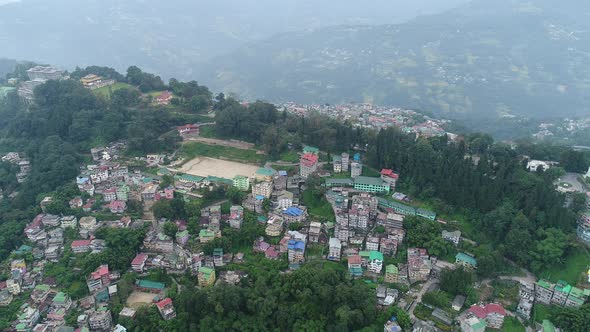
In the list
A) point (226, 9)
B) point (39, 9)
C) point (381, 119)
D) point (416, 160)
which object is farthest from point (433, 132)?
point (39, 9)

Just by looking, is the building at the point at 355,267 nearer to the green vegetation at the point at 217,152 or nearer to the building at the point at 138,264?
the building at the point at 138,264

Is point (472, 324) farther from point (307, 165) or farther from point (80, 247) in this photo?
point (80, 247)

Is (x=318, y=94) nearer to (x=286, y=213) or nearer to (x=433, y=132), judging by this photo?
(x=433, y=132)

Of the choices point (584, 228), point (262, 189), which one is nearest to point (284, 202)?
point (262, 189)

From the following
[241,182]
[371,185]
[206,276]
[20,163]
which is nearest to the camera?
[206,276]

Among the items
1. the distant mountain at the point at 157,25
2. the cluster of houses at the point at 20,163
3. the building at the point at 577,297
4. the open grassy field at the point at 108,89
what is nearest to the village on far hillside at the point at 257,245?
the building at the point at 577,297

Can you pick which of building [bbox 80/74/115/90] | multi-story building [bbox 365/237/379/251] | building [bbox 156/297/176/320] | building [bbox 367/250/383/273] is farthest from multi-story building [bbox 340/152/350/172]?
building [bbox 80/74/115/90]
